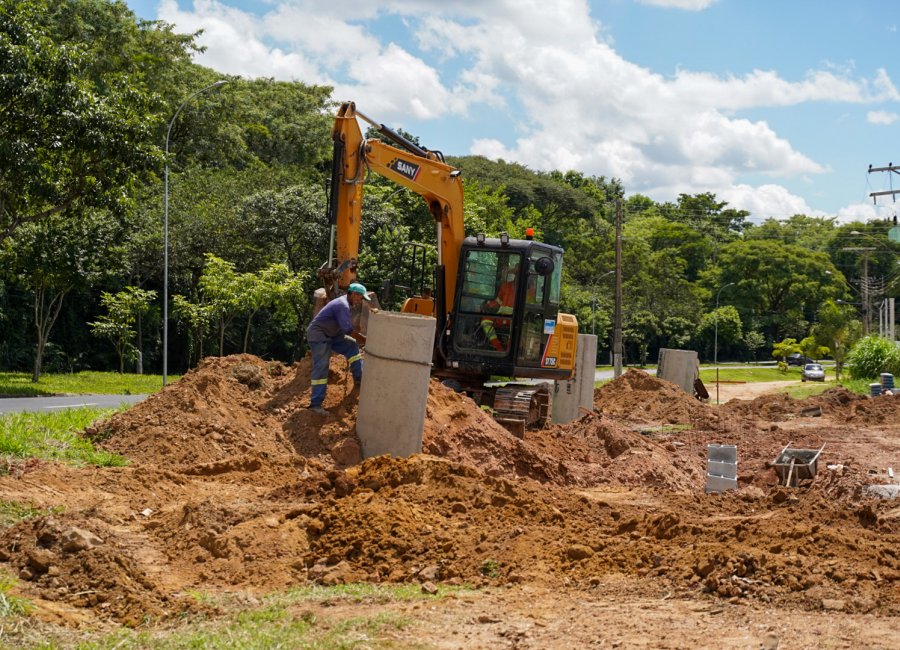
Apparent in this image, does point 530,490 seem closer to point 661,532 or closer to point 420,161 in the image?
point 661,532

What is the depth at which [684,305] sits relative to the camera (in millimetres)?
73312

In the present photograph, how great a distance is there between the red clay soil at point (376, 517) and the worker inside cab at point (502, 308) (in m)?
2.50

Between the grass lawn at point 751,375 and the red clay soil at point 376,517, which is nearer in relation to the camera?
the red clay soil at point 376,517

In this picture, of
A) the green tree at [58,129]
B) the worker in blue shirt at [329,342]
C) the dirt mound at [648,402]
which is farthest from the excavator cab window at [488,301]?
the green tree at [58,129]

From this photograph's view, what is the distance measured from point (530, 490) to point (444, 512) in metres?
1.58

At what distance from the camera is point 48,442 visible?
11148mm

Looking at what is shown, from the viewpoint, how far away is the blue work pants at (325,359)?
12844 mm

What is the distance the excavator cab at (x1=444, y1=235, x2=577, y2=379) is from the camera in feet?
55.7

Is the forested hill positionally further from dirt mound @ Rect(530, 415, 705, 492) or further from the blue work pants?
the blue work pants

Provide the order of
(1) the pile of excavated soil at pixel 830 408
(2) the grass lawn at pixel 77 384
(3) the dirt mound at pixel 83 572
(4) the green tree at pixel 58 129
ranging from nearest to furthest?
(3) the dirt mound at pixel 83 572 → (4) the green tree at pixel 58 129 → (2) the grass lawn at pixel 77 384 → (1) the pile of excavated soil at pixel 830 408

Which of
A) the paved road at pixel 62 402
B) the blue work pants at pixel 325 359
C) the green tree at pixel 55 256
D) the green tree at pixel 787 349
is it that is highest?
the green tree at pixel 55 256

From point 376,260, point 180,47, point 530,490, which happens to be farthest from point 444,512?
point 180,47

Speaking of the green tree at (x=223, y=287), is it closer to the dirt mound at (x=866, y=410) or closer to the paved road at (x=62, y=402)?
the paved road at (x=62, y=402)

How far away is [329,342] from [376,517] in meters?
5.23
